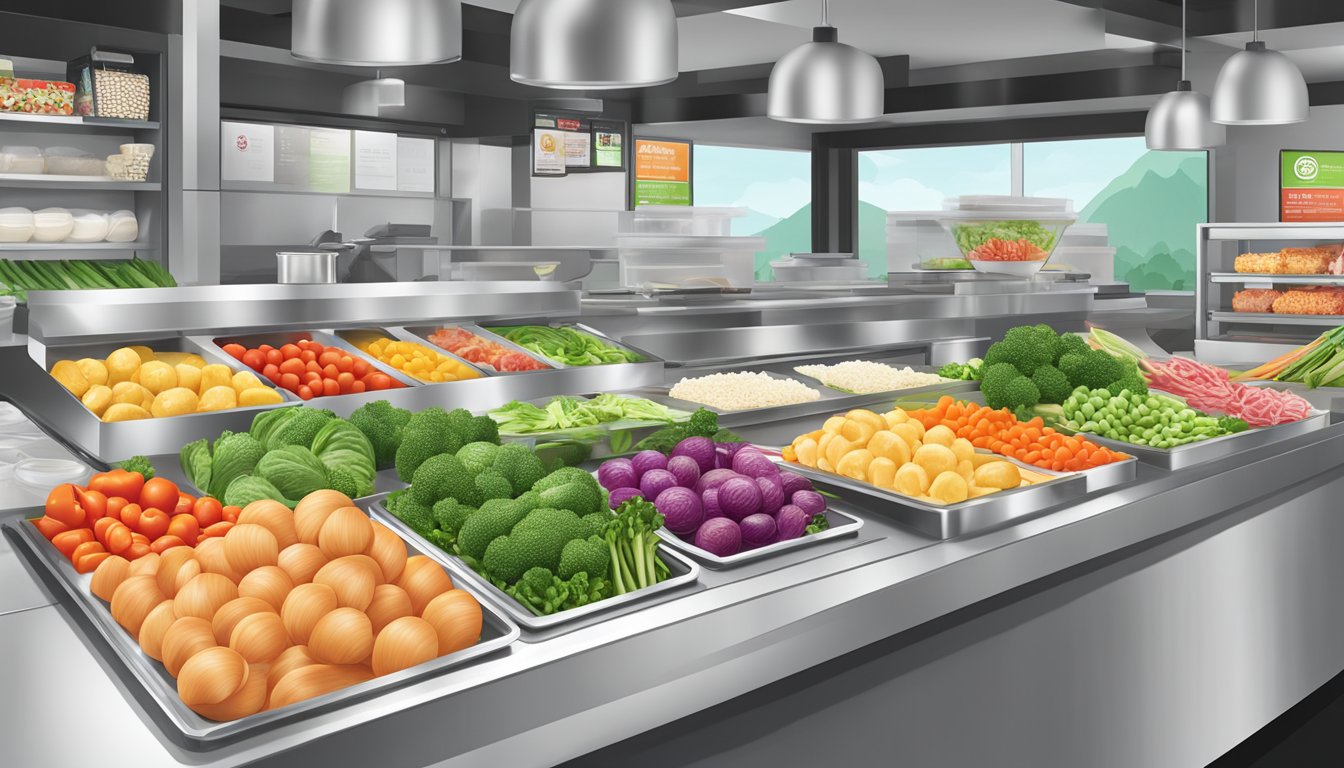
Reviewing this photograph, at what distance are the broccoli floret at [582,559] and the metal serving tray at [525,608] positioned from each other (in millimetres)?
53

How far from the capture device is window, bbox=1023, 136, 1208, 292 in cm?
1861

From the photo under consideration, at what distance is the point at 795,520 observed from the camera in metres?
2.08

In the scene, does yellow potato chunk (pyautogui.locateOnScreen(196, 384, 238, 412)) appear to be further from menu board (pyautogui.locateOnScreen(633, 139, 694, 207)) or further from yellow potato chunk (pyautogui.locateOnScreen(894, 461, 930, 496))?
menu board (pyautogui.locateOnScreen(633, 139, 694, 207))

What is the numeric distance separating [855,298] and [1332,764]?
97.5 inches

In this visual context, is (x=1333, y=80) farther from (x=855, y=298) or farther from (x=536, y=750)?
(x=536, y=750)

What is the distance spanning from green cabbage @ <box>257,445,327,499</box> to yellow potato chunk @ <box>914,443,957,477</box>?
1190mm

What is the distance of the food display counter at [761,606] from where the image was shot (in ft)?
4.68

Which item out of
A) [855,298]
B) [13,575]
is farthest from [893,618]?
[855,298]

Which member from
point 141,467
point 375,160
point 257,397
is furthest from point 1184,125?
point 375,160

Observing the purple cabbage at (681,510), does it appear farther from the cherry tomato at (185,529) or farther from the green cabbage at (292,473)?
the cherry tomato at (185,529)

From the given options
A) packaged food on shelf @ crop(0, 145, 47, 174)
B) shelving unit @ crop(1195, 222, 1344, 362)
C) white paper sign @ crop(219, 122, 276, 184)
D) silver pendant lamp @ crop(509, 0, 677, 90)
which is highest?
white paper sign @ crop(219, 122, 276, 184)

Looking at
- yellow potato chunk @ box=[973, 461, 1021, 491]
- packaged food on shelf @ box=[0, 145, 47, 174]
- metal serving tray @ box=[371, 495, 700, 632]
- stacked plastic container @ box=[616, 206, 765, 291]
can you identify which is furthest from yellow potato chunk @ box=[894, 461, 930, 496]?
packaged food on shelf @ box=[0, 145, 47, 174]

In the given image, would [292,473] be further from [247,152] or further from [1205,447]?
[247,152]

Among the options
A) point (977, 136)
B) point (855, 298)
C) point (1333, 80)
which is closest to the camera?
point (855, 298)
